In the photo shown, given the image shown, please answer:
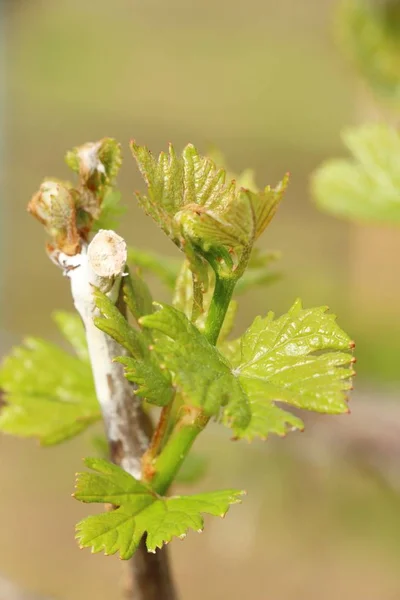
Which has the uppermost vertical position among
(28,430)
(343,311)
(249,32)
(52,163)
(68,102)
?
(249,32)

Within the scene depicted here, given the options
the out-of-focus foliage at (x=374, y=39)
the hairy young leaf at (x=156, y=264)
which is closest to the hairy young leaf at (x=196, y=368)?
the hairy young leaf at (x=156, y=264)

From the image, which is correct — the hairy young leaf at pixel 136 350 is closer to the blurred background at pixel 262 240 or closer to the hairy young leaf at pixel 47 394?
the hairy young leaf at pixel 47 394

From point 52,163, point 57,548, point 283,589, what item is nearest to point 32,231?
point 52,163

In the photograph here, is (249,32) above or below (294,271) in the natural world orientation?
above

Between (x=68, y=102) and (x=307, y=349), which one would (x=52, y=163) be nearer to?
(x=68, y=102)

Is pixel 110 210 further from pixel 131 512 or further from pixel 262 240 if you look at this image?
pixel 262 240

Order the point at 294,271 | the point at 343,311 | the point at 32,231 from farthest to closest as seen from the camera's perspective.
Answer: the point at 32,231
the point at 294,271
the point at 343,311

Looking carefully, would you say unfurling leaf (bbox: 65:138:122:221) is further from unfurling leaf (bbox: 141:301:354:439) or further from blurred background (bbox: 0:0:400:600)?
blurred background (bbox: 0:0:400:600)

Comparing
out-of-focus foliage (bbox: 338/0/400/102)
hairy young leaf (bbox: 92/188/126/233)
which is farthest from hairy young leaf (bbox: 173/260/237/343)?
out-of-focus foliage (bbox: 338/0/400/102)

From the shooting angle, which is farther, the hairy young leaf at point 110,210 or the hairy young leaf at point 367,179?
the hairy young leaf at point 367,179
